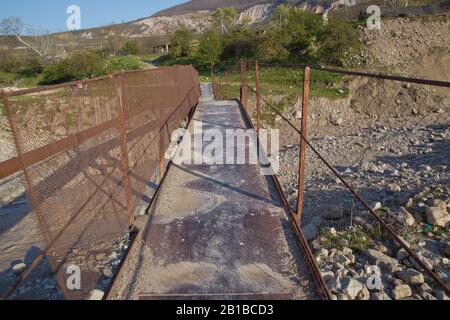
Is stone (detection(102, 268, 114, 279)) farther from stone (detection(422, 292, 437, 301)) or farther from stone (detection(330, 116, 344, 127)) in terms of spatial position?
stone (detection(330, 116, 344, 127))

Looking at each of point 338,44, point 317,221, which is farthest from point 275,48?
point 317,221

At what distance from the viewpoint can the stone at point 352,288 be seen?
2.69 metres

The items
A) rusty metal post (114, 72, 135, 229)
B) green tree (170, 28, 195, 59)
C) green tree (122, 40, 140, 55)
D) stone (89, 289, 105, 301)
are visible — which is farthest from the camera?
green tree (122, 40, 140, 55)

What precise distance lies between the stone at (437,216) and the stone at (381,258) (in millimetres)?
1687

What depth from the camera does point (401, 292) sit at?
10.1ft

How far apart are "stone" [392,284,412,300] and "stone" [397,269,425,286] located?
19cm

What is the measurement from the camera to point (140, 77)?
14.4 feet

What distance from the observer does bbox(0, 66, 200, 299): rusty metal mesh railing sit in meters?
2.16

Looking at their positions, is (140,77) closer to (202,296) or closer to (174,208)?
(174,208)

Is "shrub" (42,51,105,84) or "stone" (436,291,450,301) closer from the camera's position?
"stone" (436,291,450,301)

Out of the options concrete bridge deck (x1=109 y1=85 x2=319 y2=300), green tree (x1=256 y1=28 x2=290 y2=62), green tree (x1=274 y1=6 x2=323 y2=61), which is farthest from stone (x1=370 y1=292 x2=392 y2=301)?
green tree (x1=256 y1=28 x2=290 y2=62)

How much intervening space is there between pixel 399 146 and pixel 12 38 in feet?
224

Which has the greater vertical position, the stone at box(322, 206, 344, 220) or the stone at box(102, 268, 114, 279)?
the stone at box(102, 268, 114, 279)
